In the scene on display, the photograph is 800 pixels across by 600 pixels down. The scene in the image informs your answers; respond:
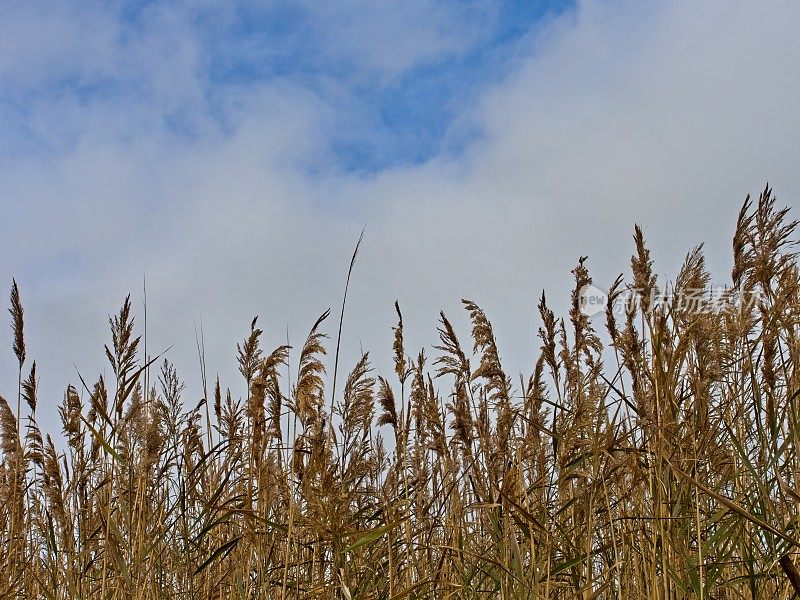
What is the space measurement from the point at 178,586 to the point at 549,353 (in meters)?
1.97

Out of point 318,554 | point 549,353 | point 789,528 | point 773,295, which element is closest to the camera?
point 789,528

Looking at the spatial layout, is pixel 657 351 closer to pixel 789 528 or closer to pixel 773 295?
pixel 789 528

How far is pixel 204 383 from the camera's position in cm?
328

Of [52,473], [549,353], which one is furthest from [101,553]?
[549,353]

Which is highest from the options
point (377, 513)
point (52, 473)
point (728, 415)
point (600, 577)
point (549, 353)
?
point (549, 353)

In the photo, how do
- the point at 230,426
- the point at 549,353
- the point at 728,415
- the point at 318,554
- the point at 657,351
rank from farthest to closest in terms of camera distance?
the point at 230,426 → the point at 549,353 → the point at 318,554 → the point at 728,415 → the point at 657,351

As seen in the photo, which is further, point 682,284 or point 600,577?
point 600,577

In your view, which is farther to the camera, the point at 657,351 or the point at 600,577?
the point at 600,577

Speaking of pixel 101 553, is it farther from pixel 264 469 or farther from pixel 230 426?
pixel 264 469

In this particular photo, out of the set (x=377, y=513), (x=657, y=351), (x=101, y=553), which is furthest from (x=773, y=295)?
(x=101, y=553)

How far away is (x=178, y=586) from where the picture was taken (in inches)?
127

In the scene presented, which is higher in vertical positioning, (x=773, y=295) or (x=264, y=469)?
(x=773, y=295)

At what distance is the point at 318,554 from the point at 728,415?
1633 mm

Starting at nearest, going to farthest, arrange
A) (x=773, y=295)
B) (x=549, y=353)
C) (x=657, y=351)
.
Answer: (x=657, y=351), (x=773, y=295), (x=549, y=353)
